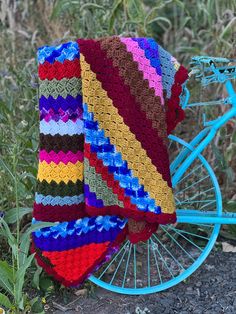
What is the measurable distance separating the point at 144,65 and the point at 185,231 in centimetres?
102

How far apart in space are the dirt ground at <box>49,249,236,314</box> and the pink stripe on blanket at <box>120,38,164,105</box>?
96 centimetres

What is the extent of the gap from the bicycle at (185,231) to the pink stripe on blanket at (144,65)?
21 centimetres

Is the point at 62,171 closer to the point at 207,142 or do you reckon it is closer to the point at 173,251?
the point at 207,142

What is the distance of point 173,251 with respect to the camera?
3.26 m

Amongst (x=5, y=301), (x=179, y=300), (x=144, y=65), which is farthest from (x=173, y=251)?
(x=144, y=65)

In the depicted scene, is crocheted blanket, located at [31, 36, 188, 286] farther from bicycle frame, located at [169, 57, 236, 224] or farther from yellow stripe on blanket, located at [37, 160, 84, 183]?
bicycle frame, located at [169, 57, 236, 224]

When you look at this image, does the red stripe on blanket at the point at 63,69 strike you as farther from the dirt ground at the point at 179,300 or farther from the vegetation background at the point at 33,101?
the dirt ground at the point at 179,300

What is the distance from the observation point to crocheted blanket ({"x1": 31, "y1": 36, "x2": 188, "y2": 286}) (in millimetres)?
2561

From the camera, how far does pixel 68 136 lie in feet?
8.60

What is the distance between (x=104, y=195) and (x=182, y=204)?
70cm

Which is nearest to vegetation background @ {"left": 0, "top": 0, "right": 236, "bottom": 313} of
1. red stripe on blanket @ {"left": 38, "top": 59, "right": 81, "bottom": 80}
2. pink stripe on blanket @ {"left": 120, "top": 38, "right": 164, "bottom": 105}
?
red stripe on blanket @ {"left": 38, "top": 59, "right": 81, "bottom": 80}

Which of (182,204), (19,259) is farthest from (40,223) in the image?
(182,204)

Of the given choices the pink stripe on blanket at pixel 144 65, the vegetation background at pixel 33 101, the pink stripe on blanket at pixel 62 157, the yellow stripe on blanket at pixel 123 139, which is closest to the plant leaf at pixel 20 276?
the vegetation background at pixel 33 101

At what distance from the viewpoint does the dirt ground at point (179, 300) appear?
9.32 ft
